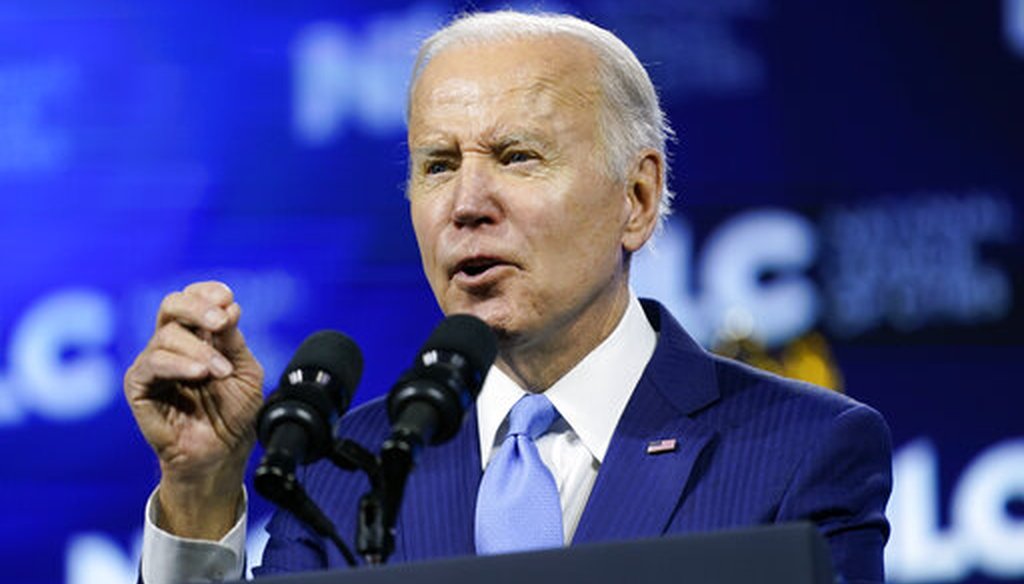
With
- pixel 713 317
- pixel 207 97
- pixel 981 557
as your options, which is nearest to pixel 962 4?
pixel 713 317

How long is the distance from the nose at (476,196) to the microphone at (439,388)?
611mm

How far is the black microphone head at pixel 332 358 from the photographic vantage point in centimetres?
189

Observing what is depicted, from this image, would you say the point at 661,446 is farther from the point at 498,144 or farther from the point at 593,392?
the point at 498,144

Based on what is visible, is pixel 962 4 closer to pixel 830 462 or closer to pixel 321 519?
pixel 830 462

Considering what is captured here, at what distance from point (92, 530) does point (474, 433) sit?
62.9 inches

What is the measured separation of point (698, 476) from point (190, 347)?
660mm

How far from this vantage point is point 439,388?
1.84 meters

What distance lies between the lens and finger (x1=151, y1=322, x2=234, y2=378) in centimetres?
226

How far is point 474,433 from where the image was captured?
2.63 metres

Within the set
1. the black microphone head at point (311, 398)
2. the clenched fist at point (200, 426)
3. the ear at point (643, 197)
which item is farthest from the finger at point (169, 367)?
the ear at point (643, 197)

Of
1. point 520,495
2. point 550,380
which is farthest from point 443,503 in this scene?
point 550,380

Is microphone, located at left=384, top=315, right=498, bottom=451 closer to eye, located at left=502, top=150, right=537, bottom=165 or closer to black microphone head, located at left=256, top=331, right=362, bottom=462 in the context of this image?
black microphone head, located at left=256, top=331, right=362, bottom=462

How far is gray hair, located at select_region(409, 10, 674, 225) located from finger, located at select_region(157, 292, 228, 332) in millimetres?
597

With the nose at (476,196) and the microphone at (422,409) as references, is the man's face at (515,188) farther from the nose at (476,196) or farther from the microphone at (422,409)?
the microphone at (422,409)
